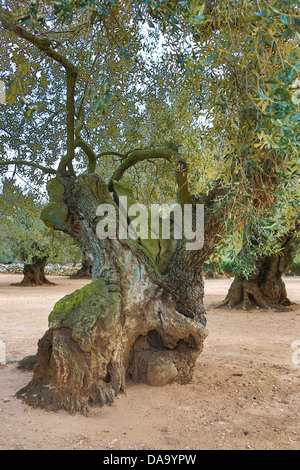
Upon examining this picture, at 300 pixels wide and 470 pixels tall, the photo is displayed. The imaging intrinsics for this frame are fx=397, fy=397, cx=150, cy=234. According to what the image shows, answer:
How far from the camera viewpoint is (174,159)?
598 centimetres

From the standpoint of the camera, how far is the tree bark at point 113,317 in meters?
4.87

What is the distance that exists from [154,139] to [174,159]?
5.51 ft

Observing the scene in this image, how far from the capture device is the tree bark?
487 cm

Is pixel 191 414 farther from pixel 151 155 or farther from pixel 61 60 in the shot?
pixel 61 60

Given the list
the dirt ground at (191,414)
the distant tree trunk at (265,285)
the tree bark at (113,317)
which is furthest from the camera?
the distant tree trunk at (265,285)

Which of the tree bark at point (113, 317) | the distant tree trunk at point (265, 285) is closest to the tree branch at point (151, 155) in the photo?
the tree bark at point (113, 317)

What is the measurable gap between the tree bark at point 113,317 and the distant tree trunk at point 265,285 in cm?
904

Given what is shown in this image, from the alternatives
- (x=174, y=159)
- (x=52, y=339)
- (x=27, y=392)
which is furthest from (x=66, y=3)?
(x=27, y=392)

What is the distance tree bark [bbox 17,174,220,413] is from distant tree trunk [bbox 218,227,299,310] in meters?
9.04

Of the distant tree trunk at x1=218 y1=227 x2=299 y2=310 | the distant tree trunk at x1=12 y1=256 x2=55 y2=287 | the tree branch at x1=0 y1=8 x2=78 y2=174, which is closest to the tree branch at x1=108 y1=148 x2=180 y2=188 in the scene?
the tree branch at x1=0 y1=8 x2=78 y2=174

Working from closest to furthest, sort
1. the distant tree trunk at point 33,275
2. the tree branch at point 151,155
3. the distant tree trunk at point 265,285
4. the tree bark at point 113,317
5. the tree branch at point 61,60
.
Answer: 1. the tree bark at point 113,317
2. the tree branch at point 61,60
3. the tree branch at point 151,155
4. the distant tree trunk at point 265,285
5. the distant tree trunk at point 33,275

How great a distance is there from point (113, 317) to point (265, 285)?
1078cm

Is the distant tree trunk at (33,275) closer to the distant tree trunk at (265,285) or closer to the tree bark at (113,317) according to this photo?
the distant tree trunk at (265,285)

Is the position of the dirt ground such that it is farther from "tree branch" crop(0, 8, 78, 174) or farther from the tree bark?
"tree branch" crop(0, 8, 78, 174)
